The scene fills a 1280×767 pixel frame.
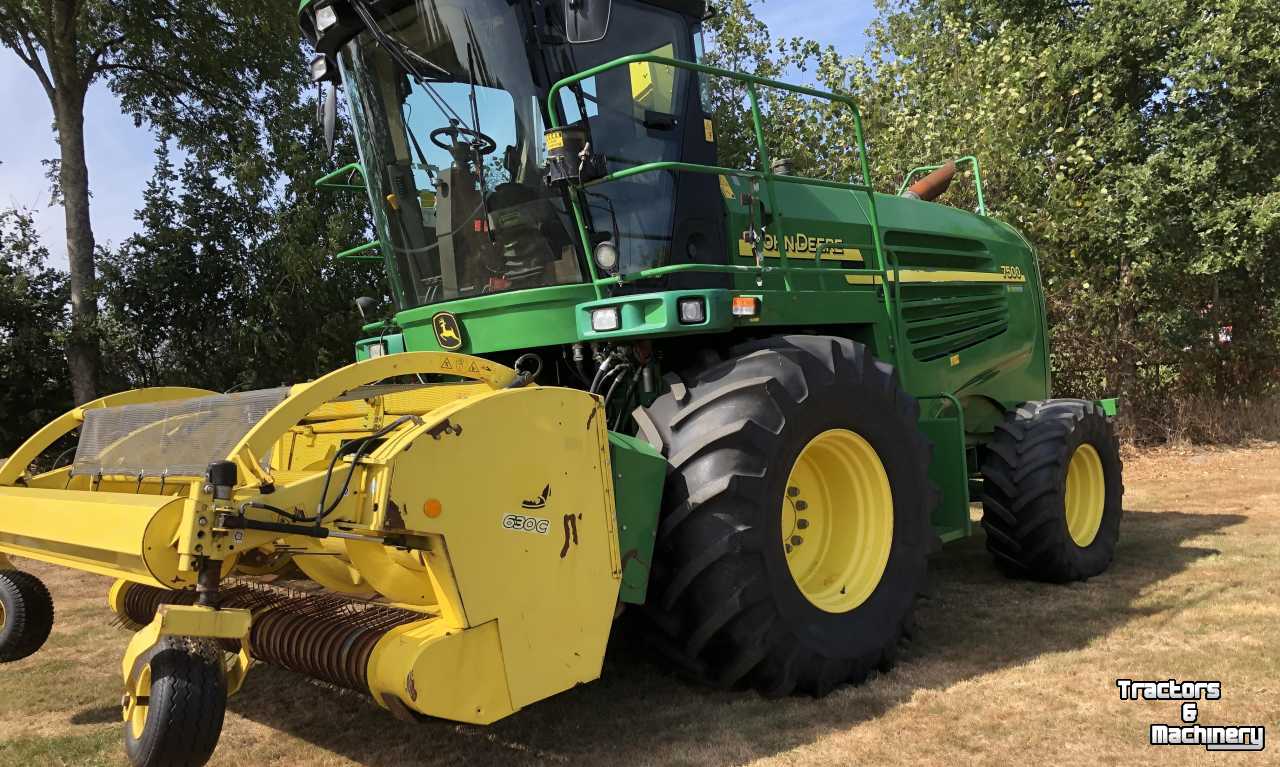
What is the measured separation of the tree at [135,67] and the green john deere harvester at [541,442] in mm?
8114

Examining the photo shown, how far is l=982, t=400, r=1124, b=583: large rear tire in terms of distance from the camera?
17.5 ft

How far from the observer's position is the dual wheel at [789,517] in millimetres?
3305

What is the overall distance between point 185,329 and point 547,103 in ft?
32.2

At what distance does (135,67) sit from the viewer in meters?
12.8

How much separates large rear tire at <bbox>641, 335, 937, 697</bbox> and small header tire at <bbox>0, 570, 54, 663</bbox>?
251 cm

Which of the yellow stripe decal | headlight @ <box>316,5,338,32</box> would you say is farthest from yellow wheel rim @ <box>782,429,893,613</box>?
headlight @ <box>316,5,338,32</box>

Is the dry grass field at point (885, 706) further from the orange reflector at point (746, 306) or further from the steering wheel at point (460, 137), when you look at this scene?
the steering wheel at point (460, 137)

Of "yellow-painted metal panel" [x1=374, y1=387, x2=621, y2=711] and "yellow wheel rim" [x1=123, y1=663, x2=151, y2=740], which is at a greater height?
"yellow-painted metal panel" [x1=374, y1=387, x2=621, y2=711]

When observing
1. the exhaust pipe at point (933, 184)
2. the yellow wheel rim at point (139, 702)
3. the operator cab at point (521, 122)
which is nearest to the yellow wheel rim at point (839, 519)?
the operator cab at point (521, 122)

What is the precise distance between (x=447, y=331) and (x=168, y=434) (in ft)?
4.17

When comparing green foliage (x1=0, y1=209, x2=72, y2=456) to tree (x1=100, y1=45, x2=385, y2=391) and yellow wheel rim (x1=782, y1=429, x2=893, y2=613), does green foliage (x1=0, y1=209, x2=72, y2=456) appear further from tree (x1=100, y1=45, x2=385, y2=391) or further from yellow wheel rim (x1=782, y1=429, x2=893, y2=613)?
yellow wheel rim (x1=782, y1=429, x2=893, y2=613)

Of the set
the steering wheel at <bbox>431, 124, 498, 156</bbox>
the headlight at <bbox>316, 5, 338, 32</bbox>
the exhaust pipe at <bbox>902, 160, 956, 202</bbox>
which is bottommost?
the steering wheel at <bbox>431, 124, 498, 156</bbox>

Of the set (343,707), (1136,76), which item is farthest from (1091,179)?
(343,707)

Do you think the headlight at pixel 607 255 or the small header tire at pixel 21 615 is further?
the headlight at pixel 607 255
